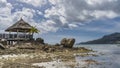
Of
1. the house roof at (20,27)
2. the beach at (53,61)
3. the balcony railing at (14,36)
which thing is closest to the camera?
the beach at (53,61)

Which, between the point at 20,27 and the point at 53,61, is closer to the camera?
the point at 53,61

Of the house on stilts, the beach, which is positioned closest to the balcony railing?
the house on stilts

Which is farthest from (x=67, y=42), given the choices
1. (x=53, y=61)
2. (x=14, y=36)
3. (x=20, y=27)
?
(x=53, y=61)

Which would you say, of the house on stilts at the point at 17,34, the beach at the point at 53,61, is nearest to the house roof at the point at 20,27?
the house on stilts at the point at 17,34

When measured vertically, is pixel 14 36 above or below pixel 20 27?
below

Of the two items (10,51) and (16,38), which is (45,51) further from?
(16,38)

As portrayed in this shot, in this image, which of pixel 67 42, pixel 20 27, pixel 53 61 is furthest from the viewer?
pixel 67 42

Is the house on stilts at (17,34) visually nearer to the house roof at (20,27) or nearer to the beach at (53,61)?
the house roof at (20,27)

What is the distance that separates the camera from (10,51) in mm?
67312

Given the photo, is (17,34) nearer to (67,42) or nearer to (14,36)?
(14,36)

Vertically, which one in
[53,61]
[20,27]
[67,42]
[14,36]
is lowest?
[53,61]

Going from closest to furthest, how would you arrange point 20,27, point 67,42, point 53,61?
point 53,61, point 20,27, point 67,42

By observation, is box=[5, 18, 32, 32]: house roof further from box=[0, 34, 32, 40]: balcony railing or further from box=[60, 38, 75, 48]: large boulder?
box=[60, 38, 75, 48]: large boulder

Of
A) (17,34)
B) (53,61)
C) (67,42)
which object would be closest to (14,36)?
(17,34)
